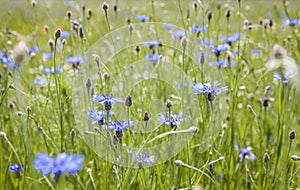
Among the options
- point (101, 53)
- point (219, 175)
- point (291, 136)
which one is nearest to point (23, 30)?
point (101, 53)

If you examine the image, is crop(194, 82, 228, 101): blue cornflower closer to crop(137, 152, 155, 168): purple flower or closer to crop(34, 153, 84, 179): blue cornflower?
crop(137, 152, 155, 168): purple flower

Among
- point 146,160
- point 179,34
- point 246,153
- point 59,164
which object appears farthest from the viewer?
point 179,34

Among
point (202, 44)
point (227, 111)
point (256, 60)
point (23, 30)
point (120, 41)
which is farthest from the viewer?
point (23, 30)

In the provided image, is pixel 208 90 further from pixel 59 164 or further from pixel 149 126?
pixel 59 164

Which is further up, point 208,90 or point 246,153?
point 208,90

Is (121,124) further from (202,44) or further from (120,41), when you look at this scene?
(120,41)

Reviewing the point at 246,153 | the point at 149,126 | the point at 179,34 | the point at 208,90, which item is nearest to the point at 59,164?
the point at 208,90

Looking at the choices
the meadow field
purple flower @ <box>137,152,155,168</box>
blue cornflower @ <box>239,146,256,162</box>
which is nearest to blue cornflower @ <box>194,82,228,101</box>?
the meadow field

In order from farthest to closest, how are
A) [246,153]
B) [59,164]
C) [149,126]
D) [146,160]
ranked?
[246,153], [149,126], [146,160], [59,164]

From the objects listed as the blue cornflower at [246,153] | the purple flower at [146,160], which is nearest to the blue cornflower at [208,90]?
the purple flower at [146,160]

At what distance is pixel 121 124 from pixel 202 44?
0.61m

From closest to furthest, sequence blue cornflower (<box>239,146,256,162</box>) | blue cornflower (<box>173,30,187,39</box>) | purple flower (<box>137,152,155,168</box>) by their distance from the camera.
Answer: purple flower (<box>137,152,155,168</box>)
blue cornflower (<box>239,146,256,162</box>)
blue cornflower (<box>173,30,187,39</box>)

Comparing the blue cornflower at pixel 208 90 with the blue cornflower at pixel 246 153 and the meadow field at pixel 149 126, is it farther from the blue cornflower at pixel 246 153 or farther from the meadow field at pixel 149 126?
the blue cornflower at pixel 246 153

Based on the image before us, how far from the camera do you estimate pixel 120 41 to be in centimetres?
222
